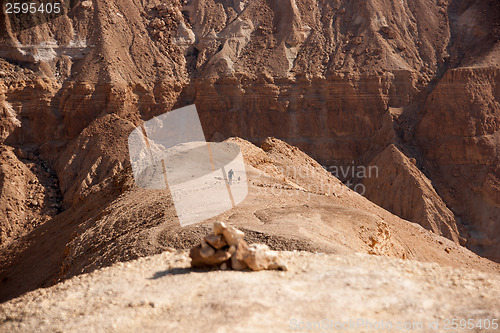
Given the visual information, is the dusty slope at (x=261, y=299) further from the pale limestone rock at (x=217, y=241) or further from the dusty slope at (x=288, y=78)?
the dusty slope at (x=288, y=78)

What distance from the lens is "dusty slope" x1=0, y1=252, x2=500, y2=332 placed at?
736cm

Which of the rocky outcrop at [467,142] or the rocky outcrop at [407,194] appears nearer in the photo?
the rocky outcrop at [407,194]

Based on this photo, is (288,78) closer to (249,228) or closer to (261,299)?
(249,228)

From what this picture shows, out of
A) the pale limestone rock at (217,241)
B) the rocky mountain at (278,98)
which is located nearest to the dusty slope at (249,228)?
the rocky mountain at (278,98)

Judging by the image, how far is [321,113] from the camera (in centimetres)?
4288

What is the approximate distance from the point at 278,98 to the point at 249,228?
3179cm

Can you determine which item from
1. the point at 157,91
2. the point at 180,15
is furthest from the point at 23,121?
the point at 180,15

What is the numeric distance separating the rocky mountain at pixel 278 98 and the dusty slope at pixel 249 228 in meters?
0.25

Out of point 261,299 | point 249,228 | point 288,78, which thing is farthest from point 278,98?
point 261,299

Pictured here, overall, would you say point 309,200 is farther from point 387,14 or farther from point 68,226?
point 387,14

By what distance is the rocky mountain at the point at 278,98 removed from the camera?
32812 millimetres

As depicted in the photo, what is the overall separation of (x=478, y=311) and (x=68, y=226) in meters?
17.6

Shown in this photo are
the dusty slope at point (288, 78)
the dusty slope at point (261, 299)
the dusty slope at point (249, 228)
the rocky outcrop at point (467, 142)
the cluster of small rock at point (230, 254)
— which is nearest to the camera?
the dusty slope at point (261, 299)

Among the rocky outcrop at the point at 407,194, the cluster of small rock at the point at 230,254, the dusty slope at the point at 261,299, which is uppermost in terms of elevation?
the cluster of small rock at the point at 230,254
